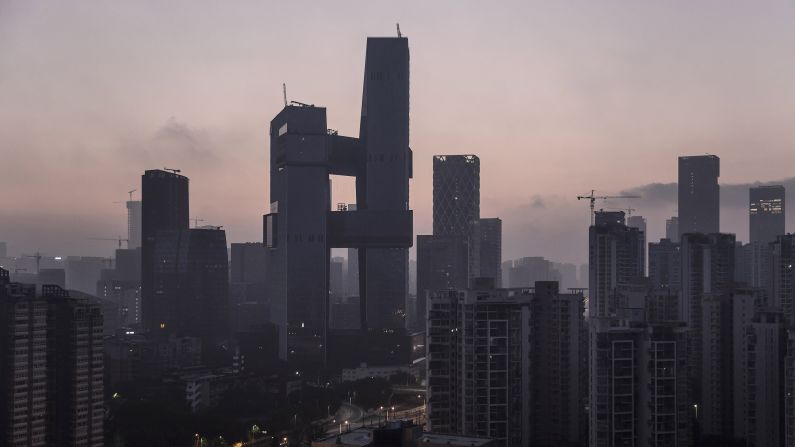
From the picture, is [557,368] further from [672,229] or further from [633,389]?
[672,229]

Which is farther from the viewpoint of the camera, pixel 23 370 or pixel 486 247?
pixel 486 247

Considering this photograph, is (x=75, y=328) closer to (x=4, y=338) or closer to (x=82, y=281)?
(x=4, y=338)

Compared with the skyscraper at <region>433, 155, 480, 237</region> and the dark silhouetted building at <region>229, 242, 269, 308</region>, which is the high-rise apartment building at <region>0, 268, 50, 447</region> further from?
the skyscraper at <region>433, 155, 480, 237</region>

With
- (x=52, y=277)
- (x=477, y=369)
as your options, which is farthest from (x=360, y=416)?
(x=52, y=277)

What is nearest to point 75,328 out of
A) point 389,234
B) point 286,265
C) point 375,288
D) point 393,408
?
point 393,408

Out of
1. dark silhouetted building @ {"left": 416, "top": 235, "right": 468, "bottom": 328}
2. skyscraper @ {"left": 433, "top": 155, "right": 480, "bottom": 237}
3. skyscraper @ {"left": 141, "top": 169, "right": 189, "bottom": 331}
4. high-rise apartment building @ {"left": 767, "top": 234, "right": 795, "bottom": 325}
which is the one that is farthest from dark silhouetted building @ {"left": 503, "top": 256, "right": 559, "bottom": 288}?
high-rise apartment building @ {"left": 767, "top": 234, "right": 795, "bottom": 325}
